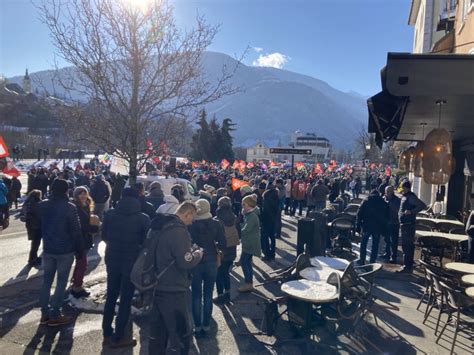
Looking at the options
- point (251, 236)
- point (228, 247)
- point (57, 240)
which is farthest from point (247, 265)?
point (57, 240)

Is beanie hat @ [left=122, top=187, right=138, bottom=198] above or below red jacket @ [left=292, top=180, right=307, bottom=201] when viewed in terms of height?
above

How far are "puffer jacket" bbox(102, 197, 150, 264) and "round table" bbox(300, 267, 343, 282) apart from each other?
8.27ft

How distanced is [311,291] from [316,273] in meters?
0.78

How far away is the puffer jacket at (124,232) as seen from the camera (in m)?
4.74

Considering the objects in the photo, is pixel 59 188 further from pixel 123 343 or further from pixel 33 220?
pixel 33 220

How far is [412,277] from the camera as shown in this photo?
8211 millimetres

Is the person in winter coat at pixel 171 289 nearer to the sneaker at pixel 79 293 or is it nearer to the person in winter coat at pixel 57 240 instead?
the person in winter coat at pixel 57 240

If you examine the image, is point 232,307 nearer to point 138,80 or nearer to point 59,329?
point 59,329

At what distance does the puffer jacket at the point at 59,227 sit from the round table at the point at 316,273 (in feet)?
10.7

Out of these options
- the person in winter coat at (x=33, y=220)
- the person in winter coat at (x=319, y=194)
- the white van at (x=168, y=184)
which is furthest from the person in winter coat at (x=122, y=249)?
the person in winter coat at (x=319, y=194)

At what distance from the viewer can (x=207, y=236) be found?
5324mm

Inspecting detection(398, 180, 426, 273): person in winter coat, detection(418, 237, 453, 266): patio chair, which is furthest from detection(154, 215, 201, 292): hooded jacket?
detection(418, 237, 453, 266): patio chair

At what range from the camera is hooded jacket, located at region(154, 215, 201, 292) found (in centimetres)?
396

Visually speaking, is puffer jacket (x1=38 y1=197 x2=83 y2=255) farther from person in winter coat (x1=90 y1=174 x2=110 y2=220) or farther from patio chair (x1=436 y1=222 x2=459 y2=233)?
patio chair (x1=436 y1=222 x2=459 y2=233)
